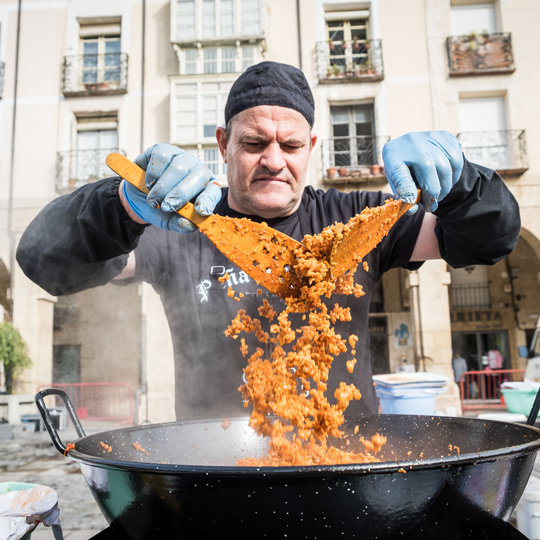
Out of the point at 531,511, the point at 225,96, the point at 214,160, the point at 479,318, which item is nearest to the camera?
the point at 531,511

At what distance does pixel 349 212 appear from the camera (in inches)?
75.3

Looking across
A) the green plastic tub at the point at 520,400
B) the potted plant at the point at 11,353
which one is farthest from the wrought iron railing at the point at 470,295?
the potted plant at the point at 11,353

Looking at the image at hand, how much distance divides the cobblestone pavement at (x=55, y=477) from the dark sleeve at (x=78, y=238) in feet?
4.91

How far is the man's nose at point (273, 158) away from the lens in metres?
1.64

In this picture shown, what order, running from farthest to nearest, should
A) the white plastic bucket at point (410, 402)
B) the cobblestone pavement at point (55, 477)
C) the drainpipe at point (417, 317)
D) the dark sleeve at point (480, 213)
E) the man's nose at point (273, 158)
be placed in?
the drainpipe at point (417, 317), the white plastic bucket at point (410, 402), the cobblestone pavement at point (55, 477), the man's nose at point (273, 158), the dark sleeve at point (480, 213)

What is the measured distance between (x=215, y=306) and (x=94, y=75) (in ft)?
37.5

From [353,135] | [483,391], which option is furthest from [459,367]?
[353,135]

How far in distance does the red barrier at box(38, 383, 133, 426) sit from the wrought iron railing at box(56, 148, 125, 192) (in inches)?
170

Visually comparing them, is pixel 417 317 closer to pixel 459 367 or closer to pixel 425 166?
pixel 459 367

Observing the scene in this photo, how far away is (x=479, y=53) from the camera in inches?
396

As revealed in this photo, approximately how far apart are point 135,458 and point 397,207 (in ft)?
2.85

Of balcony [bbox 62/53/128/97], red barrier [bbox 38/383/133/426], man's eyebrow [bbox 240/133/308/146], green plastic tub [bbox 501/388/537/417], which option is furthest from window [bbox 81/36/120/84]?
man's eyebrow [bbox 240/133/308/146]

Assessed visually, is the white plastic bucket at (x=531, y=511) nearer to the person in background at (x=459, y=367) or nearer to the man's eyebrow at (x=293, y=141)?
the man's eyebrow at (x=293, y=141)

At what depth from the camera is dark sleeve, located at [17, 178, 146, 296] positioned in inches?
54.4
